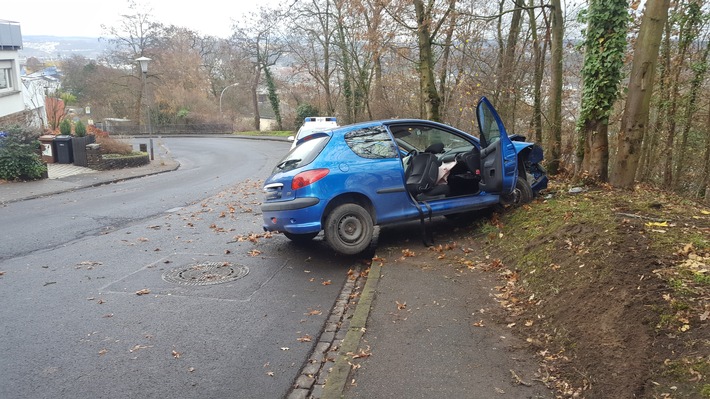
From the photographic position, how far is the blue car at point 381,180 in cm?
691

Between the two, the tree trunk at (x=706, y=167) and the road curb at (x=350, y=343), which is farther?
the tree trunk at (x=706, y=167)

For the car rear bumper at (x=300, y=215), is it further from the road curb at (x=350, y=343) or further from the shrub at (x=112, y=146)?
the shrub at (x=112, y=146)

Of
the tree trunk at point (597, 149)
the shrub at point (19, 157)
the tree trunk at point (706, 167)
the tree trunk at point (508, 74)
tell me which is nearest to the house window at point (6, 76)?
the shrub at point (19, 157)

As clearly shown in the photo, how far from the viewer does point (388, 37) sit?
57.7ft

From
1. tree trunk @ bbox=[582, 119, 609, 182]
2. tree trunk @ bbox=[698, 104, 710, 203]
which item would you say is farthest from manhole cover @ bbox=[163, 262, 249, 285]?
tree trunk @ bbox=[698, 104, 710, 203]

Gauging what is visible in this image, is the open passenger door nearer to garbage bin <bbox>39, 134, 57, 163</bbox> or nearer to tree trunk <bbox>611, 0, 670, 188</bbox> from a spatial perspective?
tree trunk <bbox>611, 0, 670, 188</bbox>

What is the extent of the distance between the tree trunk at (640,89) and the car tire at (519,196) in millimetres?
1418

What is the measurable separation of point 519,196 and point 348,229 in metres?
2.89

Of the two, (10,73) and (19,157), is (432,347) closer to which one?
(19,157)

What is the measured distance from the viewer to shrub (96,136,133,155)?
24.2m

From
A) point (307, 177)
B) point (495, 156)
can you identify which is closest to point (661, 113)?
point (495, 156)

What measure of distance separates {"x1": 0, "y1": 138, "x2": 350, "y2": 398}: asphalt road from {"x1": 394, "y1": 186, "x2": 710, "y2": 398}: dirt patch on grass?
2.05m

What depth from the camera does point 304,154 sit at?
7.34 meters

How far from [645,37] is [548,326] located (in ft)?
17.3
